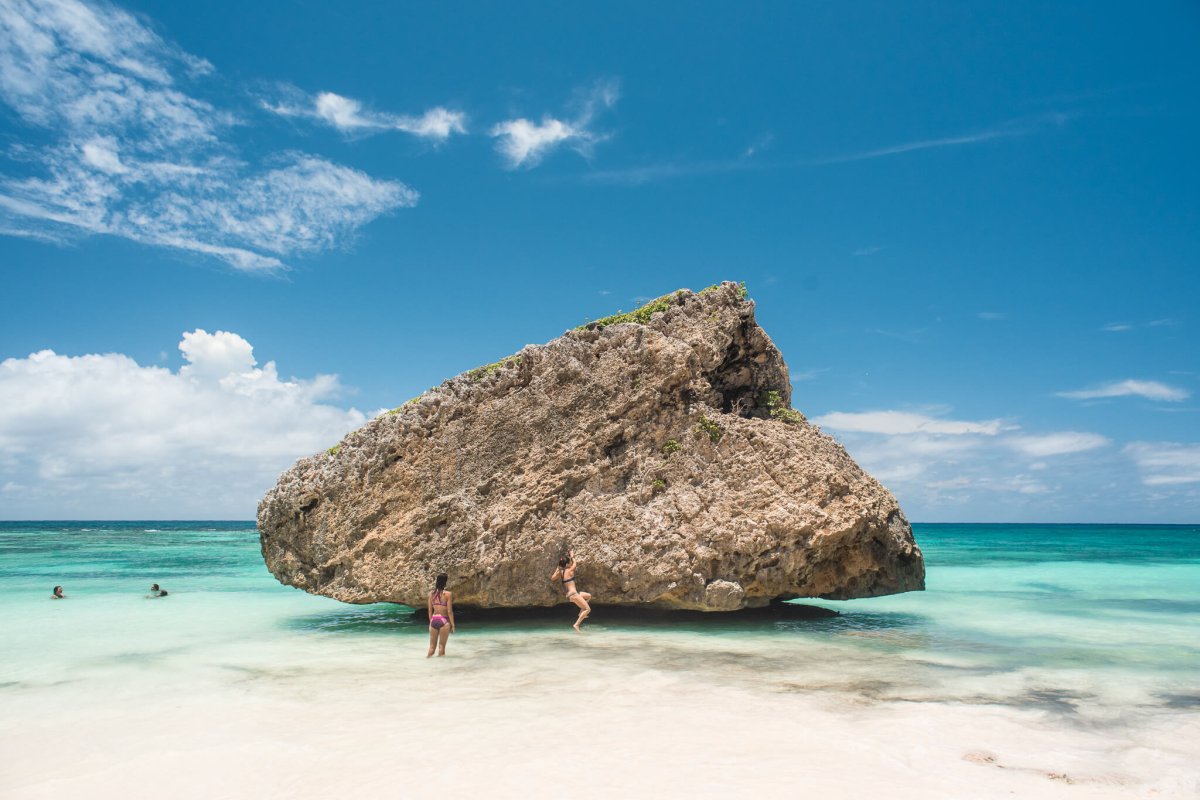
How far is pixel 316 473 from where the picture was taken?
13344 millimetres

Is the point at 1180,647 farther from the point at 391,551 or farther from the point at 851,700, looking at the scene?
the point at 391,551

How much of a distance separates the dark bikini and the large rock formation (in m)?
1.57

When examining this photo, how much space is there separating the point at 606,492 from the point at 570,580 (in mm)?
1584

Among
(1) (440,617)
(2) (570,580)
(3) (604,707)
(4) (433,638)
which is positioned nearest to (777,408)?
(2) (570,580)

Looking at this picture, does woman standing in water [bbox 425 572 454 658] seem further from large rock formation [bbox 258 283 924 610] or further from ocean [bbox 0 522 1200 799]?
large rock formation [bbox 258 283 924 610]

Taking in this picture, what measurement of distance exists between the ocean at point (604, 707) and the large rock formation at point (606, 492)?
39.5 inches

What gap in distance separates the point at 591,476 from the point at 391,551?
362 centimetres

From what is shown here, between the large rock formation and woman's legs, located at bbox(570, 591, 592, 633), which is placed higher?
the large rock formation

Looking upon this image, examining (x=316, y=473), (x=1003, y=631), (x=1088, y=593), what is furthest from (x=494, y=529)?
(x=1088, y=593)

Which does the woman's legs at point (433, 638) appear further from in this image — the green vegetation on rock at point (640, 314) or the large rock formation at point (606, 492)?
the green vegetation on rock at point (640, 314)

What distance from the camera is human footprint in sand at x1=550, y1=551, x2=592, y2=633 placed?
12016mm

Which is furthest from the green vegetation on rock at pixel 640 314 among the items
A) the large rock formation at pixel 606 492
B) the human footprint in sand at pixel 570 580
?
the human footprint in sand at pixel 570 580

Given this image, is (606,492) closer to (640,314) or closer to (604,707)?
(640,314)

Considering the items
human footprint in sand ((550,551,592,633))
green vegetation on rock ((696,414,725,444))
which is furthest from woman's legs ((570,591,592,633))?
green vegetation on rock ((696,414,725,444))
